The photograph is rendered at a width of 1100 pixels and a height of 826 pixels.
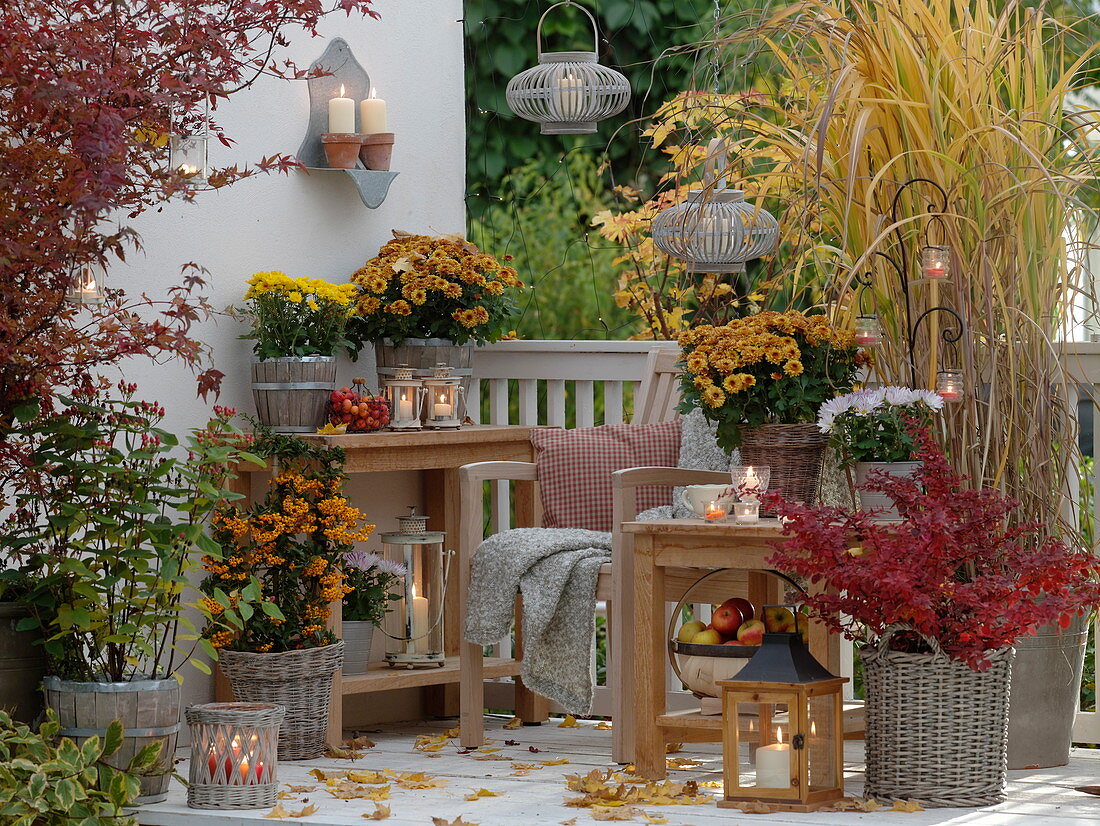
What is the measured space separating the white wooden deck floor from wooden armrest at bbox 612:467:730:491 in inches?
25.0

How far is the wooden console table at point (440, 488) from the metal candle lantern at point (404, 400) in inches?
1.5

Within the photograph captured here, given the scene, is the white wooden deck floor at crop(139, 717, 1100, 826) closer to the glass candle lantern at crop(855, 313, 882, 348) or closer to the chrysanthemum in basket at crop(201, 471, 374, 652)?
the chrysanthemum in basket at crop(201, 471, 374, 652)

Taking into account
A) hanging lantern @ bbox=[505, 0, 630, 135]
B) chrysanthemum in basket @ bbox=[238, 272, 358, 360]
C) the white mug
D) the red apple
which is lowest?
the red apple

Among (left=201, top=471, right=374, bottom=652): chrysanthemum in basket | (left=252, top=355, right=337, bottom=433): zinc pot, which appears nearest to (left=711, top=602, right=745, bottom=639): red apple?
(left=201, top=471, right=374, bottom=652): chrysanthemum in basket

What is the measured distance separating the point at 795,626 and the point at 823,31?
1.23 meters

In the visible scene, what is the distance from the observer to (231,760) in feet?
10.9

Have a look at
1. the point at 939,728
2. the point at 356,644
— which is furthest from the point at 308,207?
the point at 939,728

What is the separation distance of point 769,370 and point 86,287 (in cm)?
145

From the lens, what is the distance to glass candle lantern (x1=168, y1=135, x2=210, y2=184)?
3.67 m

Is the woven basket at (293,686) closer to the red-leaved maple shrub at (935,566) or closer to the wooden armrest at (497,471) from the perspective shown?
the wooden armrest at (497,471)

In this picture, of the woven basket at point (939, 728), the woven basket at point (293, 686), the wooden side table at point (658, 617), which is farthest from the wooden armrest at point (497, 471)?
the woven basket at point (939, 728)

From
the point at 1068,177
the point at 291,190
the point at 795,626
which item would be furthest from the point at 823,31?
the point at 291,190

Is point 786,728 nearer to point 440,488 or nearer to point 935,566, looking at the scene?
point 935,566

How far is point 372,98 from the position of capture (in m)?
4.57
